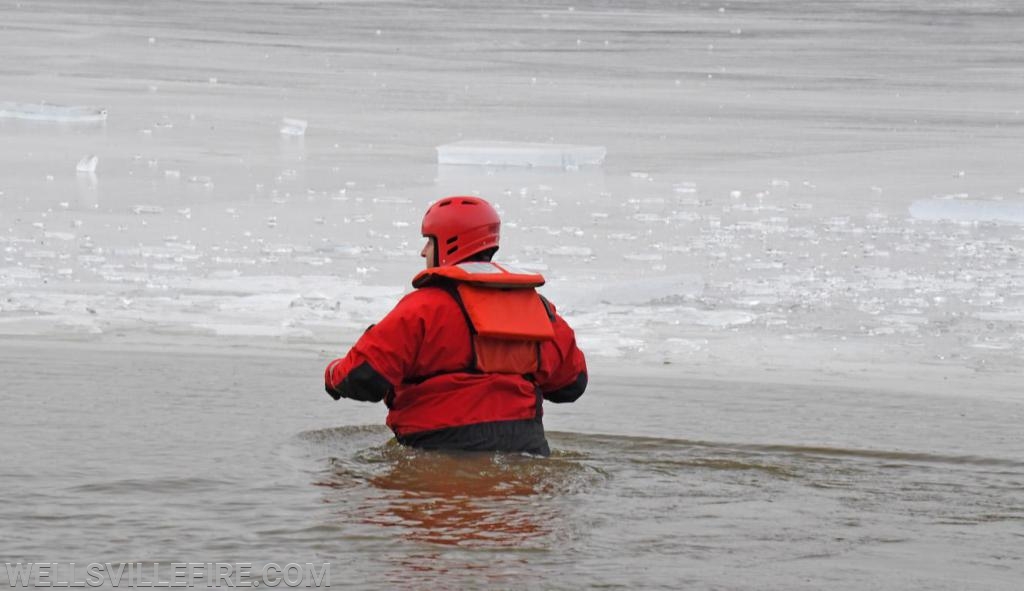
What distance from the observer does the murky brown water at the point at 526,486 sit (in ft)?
13.1

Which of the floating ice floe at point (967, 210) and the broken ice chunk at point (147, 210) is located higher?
the floating ice floe at point (967, 210)

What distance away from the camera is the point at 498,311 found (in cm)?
464

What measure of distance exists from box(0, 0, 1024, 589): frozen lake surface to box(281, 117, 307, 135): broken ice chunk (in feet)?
0.56

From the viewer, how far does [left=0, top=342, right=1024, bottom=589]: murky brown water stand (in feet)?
13.1

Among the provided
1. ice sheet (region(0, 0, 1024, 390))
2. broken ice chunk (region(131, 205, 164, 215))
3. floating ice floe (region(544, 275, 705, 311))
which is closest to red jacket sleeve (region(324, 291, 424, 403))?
ice sheet (region(0, 0, 1024, 390))

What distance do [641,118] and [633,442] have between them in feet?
38.2

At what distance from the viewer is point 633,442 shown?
5449 mm

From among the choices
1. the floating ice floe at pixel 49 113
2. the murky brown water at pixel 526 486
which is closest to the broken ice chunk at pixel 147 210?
the murky brown water at pixel 526 486

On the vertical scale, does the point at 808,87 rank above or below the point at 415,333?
above

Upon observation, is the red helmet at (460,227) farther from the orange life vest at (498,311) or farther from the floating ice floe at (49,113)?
the floating ice floe at (49,113)

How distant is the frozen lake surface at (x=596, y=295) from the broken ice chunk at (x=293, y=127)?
17cm

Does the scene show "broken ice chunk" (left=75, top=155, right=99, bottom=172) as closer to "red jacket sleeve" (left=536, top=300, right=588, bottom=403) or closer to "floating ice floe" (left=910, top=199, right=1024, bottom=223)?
"floating ice floe" (left=910, top=199, right=1024, bottom=223)

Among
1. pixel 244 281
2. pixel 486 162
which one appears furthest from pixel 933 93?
pixel 244 281

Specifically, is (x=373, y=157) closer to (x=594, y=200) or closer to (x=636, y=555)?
(x=594, y=200)
